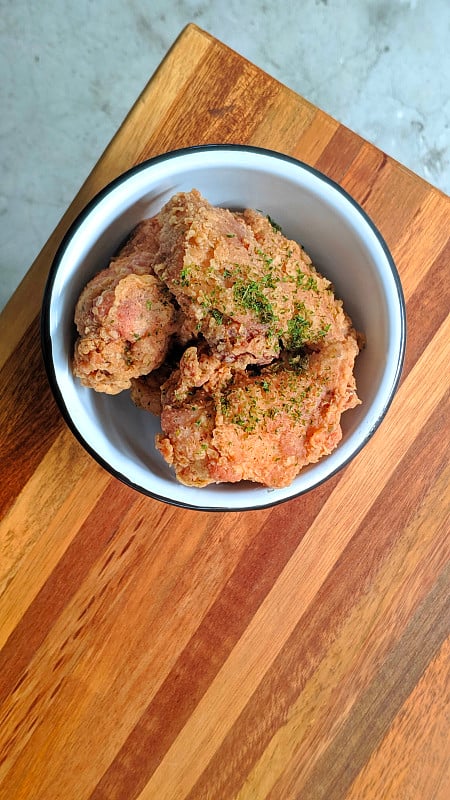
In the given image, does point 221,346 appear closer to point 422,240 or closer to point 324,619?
point 422,240

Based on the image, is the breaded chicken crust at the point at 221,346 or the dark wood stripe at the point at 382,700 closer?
the breaded chicken crust at the point at 221,346

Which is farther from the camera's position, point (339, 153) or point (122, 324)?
point (339, 153)

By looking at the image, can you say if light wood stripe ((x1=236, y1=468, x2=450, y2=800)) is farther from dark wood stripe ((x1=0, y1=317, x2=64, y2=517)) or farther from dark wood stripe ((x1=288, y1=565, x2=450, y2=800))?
dark wood stripe ((x1=0, y1=317, x2=64, y2=517))

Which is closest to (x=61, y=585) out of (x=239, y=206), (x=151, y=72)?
(x=239, y=206)

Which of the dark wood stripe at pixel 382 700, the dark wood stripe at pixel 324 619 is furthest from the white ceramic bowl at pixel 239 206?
the dark wood stripe at pixel 382 700

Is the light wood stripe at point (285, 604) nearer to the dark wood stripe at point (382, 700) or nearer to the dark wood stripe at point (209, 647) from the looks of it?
the dark wood stripe at point (209, 647)

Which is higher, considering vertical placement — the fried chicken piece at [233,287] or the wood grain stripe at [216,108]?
the wood grain stripe at [216,108]
